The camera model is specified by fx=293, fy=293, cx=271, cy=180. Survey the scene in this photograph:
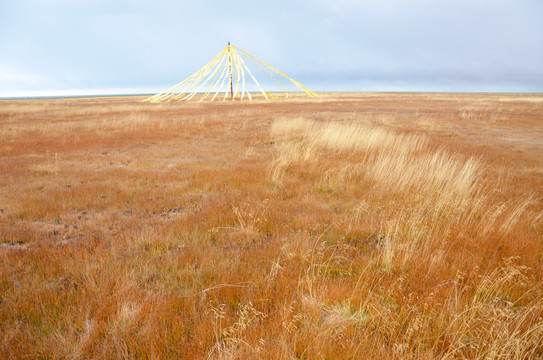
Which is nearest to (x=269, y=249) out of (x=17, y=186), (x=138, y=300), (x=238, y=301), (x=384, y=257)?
(x=238, y=301)

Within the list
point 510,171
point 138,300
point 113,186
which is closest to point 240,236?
point 138,300

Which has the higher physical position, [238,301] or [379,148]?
[379,148]

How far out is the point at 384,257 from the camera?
330 cm

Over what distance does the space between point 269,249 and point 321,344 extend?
1659 millimetres

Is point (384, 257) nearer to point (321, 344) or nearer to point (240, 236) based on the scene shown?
point (321, 344)

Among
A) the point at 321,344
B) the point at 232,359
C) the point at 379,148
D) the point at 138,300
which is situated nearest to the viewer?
the point at 232,359

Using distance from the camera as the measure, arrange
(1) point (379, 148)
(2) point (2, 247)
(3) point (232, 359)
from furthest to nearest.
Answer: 1. (1) point (379, 148)
2. (2) point (2, 247)
3. (3) point (232, 359)

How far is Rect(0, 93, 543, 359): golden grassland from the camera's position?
2.24m

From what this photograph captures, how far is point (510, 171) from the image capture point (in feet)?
26.3

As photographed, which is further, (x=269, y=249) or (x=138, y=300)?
(x=269, y=249)

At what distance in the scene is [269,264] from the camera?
3.38 metres

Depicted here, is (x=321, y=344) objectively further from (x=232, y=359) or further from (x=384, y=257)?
(x=384, y=257)

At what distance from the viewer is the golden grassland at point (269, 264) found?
2236 millimetres

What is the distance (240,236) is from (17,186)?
250 inches
